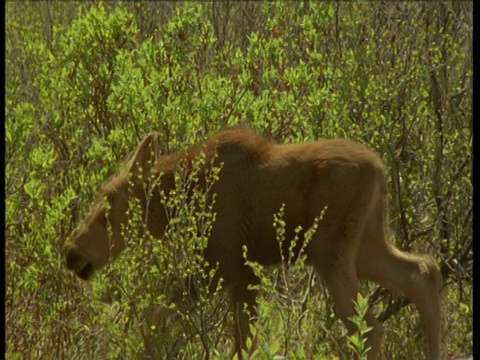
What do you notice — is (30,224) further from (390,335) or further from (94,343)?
(390,335)

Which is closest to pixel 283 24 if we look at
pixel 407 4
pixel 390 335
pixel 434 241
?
pixel 407 4

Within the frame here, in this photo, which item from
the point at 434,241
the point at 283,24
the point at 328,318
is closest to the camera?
the point at 328,318

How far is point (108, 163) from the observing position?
9.51 metres

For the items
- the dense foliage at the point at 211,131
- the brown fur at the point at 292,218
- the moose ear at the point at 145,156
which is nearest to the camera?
the brown fur at the point at 292,218

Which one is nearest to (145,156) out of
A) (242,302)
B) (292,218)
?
(292,218)

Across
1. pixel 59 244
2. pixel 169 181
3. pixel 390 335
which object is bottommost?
pixel 390 335

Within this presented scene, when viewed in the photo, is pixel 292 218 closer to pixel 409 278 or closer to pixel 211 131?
pixel 409 278

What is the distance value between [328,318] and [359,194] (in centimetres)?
112

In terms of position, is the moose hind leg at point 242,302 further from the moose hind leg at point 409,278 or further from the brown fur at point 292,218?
the moose hind leg at point 409,278

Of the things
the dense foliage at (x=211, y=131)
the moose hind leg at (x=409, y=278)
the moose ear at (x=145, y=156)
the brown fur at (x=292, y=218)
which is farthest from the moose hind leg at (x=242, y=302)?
the moose ear at (x=145, y=156)

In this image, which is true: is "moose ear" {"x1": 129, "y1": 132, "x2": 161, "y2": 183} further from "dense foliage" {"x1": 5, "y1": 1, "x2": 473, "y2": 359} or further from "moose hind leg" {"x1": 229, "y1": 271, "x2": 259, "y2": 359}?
"moose hind leg" {"x1": 229, "y1": 271, "x2": 259, "y2": 359}

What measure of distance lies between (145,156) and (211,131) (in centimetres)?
107

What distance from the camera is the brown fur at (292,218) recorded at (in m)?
8.38

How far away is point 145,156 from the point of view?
862 centimetres
